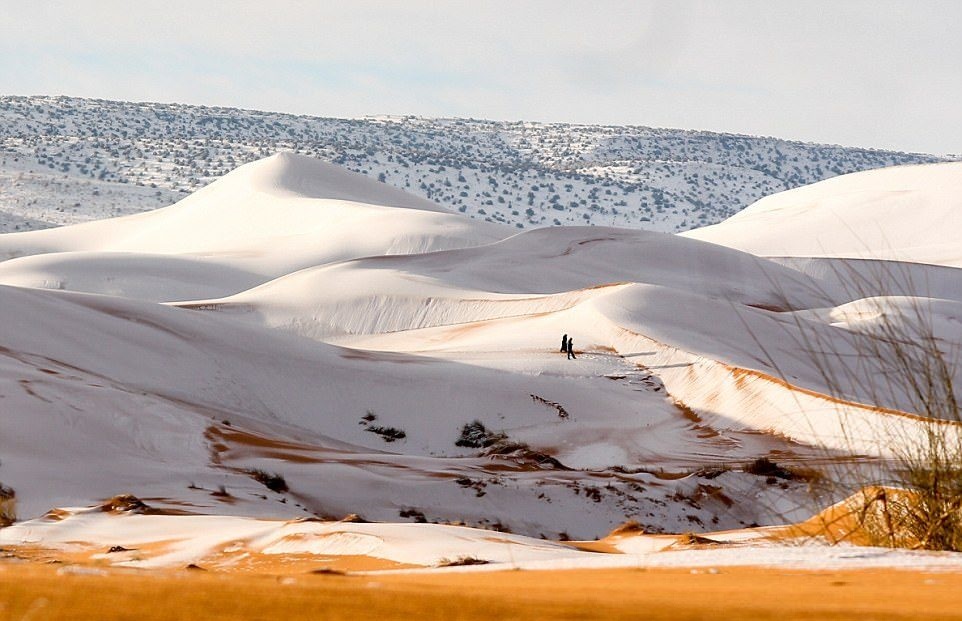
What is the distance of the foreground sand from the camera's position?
2.42 metres

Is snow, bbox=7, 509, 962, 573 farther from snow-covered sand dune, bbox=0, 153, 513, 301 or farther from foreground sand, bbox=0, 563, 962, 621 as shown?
snow-covered sand dune, bbox=0, 153, 513, 301

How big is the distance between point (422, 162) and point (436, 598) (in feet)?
316

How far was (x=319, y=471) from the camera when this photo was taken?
12602mm

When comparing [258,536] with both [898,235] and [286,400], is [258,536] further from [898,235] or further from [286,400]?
[898,235]

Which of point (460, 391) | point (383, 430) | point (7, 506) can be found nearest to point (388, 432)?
point (383, 430)

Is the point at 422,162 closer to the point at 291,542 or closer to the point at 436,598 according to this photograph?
the point at 291,542

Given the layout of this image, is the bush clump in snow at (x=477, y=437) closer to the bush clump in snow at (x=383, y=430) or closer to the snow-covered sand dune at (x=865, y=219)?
the bush clump in snow at (x=383, y=430)

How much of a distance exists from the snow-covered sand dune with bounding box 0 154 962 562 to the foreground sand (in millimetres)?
1326

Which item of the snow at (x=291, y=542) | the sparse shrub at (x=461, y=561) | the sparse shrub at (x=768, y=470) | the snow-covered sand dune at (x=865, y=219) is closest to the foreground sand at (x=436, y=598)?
the snow at (x=291, y=542)

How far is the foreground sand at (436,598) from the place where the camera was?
2.42m

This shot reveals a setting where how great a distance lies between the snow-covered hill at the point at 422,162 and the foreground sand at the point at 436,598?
73.6m

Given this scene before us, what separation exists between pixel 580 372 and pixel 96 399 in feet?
32.0

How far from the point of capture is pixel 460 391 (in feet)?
65.7

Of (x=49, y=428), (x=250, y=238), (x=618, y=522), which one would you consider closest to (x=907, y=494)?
(x=618, y=522)
